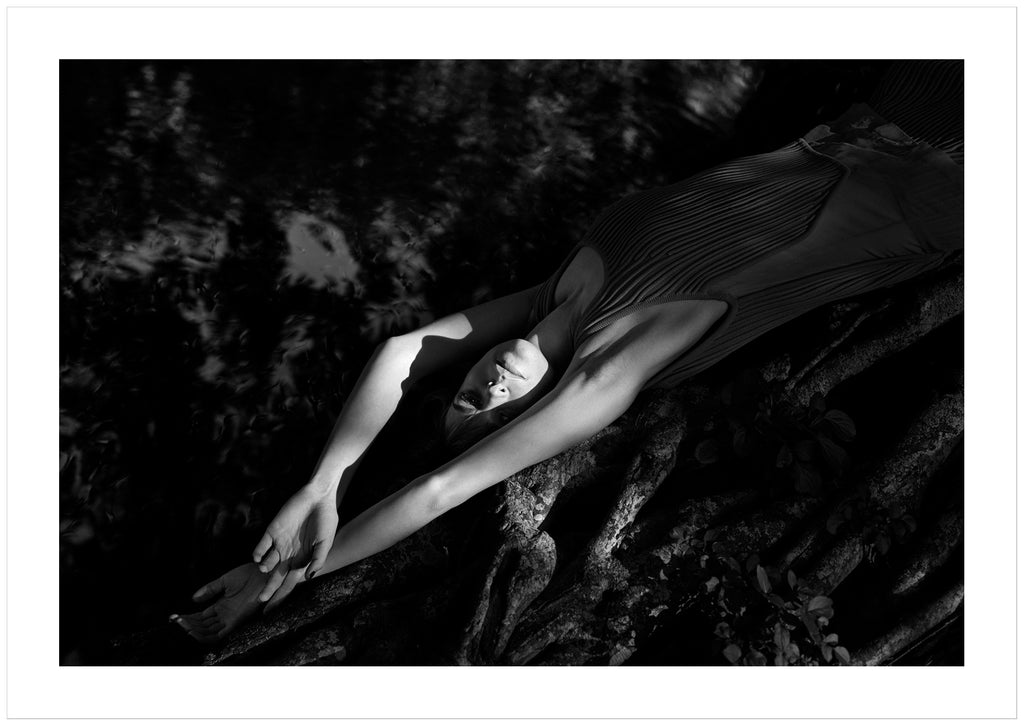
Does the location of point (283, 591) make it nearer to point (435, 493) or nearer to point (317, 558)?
point (317, 558)

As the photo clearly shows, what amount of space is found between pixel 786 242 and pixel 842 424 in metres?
0.63

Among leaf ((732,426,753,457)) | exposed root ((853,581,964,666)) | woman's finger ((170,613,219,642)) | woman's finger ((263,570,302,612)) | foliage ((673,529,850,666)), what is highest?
leaf ((732,426,753,457))

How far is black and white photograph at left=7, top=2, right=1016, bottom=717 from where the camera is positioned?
9.86 ft

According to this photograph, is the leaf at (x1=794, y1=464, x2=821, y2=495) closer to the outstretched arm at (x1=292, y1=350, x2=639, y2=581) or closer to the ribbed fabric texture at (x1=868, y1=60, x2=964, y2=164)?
the outstretched arm at (x1=292, y1=350, x2=639, y2=581)

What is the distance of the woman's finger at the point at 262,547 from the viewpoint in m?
3.05

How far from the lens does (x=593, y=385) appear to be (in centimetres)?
307

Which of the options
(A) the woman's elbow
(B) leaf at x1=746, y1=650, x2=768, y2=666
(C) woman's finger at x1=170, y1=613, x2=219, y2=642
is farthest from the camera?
(C) woman's finger at x1=170, y1=613, x2=219, y2=642

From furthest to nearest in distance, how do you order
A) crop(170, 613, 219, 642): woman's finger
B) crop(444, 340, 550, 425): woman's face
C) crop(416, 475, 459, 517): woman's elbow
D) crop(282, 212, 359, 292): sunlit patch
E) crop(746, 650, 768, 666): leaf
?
crop(282, 212, 359, 292): sunlit patch
crop(444, 340, 550, 425): woman's face
crop(170, 613, 219, 642): woman's finger
crop(416, 475, 459, 517): woman's elbow
crop(746, 650, 768, 666): leaf

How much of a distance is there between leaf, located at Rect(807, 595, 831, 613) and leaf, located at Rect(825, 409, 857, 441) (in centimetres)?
52

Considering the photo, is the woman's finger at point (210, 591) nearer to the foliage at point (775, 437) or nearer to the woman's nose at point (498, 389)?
the woman's nose at point (498, 389)

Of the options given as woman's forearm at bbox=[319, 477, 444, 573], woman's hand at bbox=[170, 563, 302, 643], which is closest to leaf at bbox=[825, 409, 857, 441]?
woman's forearm at bbox=[319, 477, 444, 573]

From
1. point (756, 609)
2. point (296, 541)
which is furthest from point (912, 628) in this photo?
point (296, 541)

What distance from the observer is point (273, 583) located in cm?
309

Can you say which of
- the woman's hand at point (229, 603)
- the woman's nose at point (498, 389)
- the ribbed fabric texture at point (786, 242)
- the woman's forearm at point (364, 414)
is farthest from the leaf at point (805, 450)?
the woman's hand at point (229, 603)
